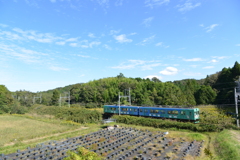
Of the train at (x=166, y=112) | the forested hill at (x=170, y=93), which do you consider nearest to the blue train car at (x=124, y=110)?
the train at (x=166, y=112)

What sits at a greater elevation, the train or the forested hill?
the forested hill

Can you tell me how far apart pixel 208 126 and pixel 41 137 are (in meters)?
19.7

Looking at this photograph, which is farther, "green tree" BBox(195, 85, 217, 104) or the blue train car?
"green tree" BBox(195, 85, 217, 104)

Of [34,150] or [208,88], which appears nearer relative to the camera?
[34,150]

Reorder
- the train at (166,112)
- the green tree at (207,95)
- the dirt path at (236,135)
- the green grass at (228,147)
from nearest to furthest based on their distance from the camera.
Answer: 1. the green grass at (228,147)
2. the dirt path at (236,135)
3. the train at (166,112)
4. the green tree at (207,95)

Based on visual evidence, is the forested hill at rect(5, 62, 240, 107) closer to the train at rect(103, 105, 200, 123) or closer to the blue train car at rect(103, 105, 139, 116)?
the blue train car at rect(103, 105, 139, 116)

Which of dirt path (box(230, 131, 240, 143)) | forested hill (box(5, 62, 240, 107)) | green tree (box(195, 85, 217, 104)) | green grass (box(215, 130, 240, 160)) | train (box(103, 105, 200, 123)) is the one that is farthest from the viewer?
green tree (box(195, 85, 217, 104))

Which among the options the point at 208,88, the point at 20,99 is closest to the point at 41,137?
the point at 208,88

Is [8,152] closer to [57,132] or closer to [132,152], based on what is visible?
[57,132]

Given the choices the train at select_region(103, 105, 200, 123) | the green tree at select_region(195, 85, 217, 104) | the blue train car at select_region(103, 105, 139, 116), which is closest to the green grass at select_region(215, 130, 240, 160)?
the train at select_region(103, 105, 200, 123)

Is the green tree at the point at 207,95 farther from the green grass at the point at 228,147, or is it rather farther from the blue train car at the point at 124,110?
the green grass at the point at 228,147

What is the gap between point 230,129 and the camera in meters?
18.2

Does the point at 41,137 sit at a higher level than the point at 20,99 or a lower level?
lower

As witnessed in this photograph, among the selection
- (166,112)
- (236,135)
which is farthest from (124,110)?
(236,135)
